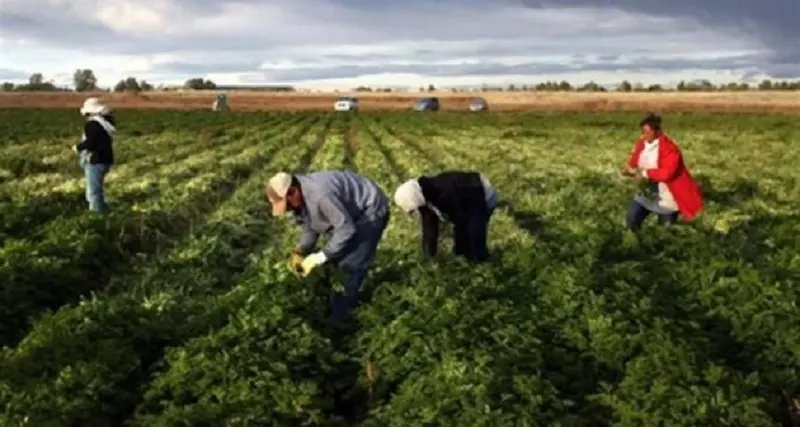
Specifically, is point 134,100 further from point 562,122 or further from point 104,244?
point 104,244

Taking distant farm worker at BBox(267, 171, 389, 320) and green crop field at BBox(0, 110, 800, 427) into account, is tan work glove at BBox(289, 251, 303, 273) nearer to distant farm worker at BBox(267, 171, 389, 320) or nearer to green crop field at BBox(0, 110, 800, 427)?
distant farm worker at BBox(267, 171, 389, 320)

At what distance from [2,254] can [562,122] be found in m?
44.2

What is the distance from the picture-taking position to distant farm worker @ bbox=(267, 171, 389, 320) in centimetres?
889

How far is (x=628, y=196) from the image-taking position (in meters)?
19.0

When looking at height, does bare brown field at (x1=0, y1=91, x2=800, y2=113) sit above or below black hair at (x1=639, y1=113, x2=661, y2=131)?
below

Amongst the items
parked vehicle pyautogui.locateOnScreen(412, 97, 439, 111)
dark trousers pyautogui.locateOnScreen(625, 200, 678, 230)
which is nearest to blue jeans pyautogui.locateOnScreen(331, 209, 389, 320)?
dark trousers pyautogui.locateOnScreen(625, 200, 678, 230)

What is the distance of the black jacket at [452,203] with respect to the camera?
35.7 feet

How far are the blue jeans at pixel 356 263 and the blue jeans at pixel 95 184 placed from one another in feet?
27.2

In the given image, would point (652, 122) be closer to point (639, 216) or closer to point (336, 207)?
point (639, 216)

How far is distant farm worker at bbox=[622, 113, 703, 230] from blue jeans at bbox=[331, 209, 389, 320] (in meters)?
4.89

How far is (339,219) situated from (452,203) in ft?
7.52

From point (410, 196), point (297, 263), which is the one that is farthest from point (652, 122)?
point (297, 263)

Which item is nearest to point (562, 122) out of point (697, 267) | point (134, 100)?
point (697, 267)

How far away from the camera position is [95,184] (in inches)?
664
